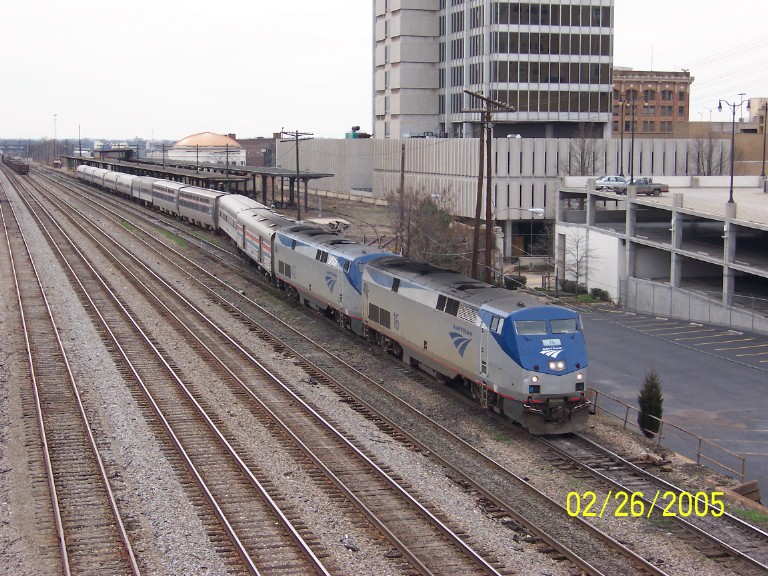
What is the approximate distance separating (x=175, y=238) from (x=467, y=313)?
47185mm

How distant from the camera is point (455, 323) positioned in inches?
1071

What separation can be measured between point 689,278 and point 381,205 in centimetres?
5452

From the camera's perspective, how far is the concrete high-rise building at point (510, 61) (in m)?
94.4

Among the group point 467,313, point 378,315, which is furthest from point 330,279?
point 467,313

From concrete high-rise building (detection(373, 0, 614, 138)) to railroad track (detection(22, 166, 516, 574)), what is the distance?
61.5 metres

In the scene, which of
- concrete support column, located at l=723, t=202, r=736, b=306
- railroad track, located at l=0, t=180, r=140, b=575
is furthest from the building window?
railroad track, located at l=0, t=180, r=140, b=575

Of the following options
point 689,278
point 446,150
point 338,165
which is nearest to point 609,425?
point 689,278

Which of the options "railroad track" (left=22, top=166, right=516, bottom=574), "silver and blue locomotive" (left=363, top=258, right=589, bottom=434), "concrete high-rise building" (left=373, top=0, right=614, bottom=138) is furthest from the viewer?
"concrete high-rise building" (left=373, top=0, right=614, bottom=138)

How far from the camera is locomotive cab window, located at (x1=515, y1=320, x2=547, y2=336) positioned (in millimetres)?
24406

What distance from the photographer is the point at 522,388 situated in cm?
2427

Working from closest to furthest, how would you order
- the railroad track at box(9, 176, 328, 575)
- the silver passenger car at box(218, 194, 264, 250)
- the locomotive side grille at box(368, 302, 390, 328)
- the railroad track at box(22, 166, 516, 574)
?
the railroad track at box(9, 176, 328, 575), the railroad track at box(22, 166, 516, 574), the locomotive side grille at box(368, 302, 390, 328), the silver passenger car at box(218, 194, 264, 250)

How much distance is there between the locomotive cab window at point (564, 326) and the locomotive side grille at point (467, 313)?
2.27 meters

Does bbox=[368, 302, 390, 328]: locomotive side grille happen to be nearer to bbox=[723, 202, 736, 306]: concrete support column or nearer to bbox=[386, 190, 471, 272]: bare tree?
bbox=[386, 190, 471, 272]: bare tree
